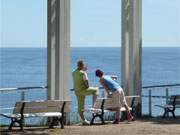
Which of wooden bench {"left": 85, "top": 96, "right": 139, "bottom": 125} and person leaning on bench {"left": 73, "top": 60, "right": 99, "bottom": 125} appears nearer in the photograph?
person leaning on bench {"left": 73, "top": 60, "right": 99, "bottom": 125}

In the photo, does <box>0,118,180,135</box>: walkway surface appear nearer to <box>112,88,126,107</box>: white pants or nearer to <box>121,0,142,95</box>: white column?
<box>112,88,126,107</box>: white pants

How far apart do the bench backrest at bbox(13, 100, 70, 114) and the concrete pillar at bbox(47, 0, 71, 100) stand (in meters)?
1.11

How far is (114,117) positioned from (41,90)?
2087 millimetres

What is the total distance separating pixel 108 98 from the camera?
18.9 m

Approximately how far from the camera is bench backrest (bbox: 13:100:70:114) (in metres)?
16.8

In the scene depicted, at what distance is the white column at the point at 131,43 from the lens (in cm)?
2070

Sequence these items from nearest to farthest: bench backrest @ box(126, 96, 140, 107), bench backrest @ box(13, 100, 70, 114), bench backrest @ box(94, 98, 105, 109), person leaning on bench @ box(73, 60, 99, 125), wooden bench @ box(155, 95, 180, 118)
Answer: bench backrest @ box(13, 100, 70, 114), person leaning on bench @ box(73, 60, 99, 125), bench backrest @ box(94, 98, 105, 109), bench backrest @ box(126, 96, 140, 107), wooden bench @ box(155, 95, 180, 118)

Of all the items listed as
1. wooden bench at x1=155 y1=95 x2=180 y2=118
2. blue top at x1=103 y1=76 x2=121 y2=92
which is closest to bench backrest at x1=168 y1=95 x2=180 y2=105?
wooden bench at x1=155 y1=95 x2=180 y2=118

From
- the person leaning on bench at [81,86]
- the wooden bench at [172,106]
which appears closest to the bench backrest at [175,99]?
the wooden bench at [172,106]

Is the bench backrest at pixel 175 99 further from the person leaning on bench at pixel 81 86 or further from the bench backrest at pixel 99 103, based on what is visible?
the person leaning on bench at pixel 81 86

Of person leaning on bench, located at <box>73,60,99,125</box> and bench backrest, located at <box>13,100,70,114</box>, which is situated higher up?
person leaning on bench, located at <box>73,60,99,125</box>

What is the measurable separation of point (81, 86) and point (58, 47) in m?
1.11

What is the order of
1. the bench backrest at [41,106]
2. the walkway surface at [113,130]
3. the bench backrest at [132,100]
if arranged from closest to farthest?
the walkway surface at [113,130]
the bench backrest at [41,106]
the bench backrest at [132,100]

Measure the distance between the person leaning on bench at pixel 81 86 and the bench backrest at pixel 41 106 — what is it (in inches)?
35.4
